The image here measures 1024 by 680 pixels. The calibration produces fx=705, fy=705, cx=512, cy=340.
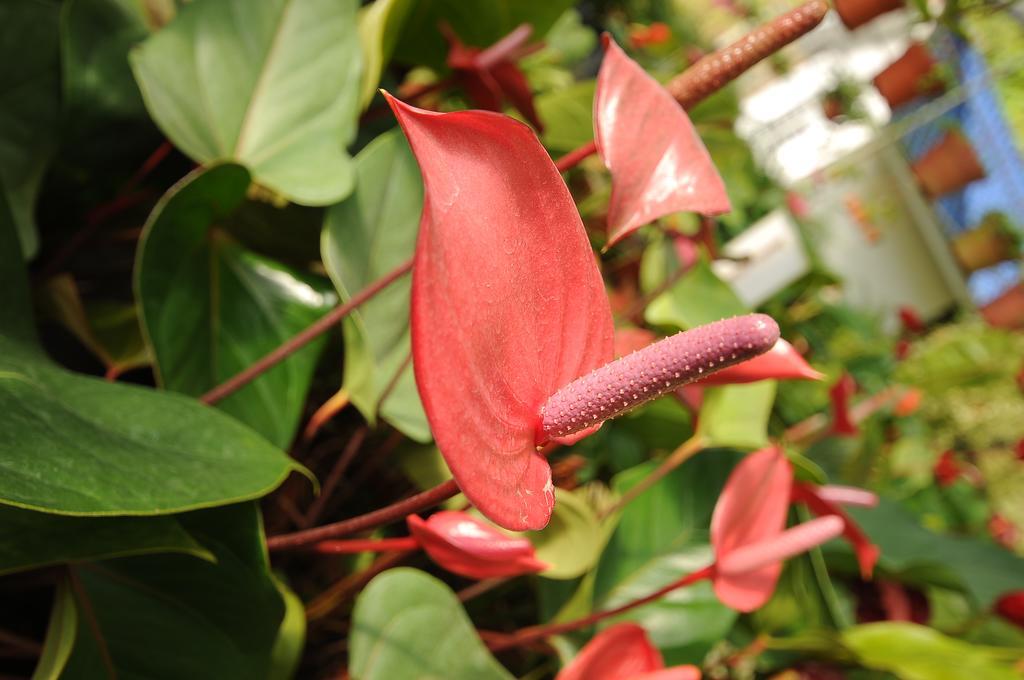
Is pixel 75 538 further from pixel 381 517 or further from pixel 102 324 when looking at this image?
pixel 102 324

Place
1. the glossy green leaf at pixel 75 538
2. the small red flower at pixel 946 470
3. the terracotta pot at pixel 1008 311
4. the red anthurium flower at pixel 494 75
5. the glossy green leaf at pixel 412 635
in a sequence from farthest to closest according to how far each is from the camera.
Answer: the terracotta pot at pixel 1008 311
the small red flower at pixel 946 470
the red anthurium flower at pixel 494 75
the glossy green leaf at pixel 412 635
the glossy green leaf at pixel 75 538

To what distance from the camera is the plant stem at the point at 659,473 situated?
23.3 inches

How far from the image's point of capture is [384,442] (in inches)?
23.2

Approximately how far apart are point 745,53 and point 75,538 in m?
0.38

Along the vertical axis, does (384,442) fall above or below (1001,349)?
above

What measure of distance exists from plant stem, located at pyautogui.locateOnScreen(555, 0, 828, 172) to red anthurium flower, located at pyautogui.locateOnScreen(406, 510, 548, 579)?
0.59ft

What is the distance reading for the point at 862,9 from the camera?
1.40m

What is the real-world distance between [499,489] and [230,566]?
0.23m

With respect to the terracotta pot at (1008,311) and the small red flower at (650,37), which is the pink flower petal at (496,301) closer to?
the small red flower at (650,37)

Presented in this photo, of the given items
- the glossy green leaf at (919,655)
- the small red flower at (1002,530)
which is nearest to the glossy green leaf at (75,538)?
the glossy green leaf at (919,655)

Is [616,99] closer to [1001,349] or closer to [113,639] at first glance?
[113,639]

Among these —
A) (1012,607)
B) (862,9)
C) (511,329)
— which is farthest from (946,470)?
(511,329)

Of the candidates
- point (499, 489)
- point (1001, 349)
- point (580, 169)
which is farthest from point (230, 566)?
point (1001, 349)

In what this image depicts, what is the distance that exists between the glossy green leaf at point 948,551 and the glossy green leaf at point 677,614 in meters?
0.48
